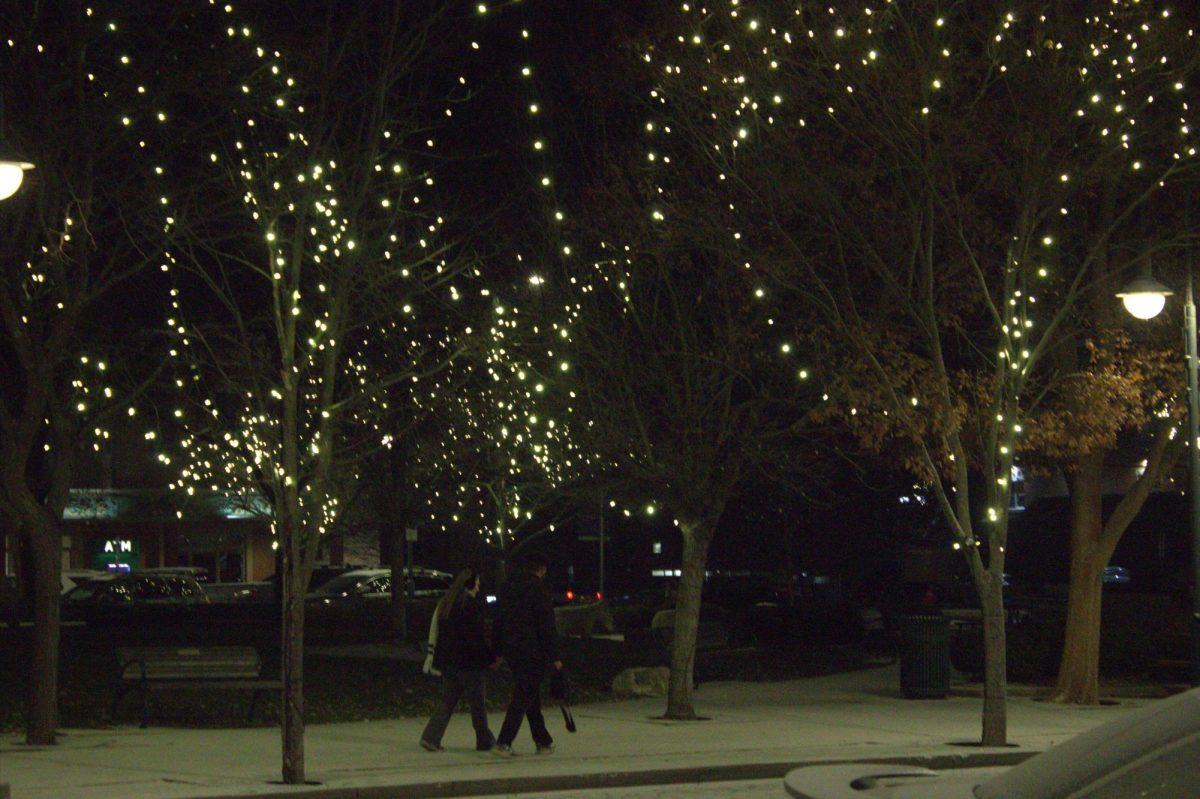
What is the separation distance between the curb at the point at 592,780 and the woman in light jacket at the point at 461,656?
1662mm

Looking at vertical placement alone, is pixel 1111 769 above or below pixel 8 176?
below

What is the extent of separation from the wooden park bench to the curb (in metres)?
4.64

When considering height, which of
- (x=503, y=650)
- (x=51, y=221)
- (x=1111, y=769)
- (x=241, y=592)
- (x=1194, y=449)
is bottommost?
(x=241, y=592)

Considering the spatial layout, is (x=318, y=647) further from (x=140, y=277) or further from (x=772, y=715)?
(x=772, y=715)

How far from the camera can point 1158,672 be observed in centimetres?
2538

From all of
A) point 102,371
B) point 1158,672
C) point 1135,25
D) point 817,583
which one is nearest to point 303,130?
point 102,371

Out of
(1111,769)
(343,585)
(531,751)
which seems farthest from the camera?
(343,585)

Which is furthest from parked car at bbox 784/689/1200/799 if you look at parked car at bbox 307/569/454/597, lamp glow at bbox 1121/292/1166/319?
parked car at bbox 307/569/454/597

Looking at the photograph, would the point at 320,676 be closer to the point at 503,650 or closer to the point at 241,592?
the point at 503,650

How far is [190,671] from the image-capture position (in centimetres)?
1830

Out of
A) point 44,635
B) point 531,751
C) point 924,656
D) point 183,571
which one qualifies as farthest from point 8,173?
point 183,571

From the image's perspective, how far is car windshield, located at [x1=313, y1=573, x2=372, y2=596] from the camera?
50.8 metres

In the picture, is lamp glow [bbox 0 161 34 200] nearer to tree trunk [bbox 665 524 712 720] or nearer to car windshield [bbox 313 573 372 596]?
tree trunk [bbox 665 524 712 720]

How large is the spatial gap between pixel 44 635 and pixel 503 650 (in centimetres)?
453
